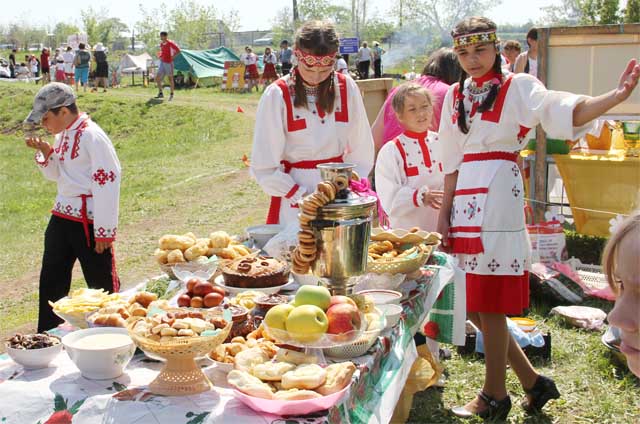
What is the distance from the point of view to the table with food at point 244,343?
6.20ft

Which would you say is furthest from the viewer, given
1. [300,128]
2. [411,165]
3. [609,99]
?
[411,165]

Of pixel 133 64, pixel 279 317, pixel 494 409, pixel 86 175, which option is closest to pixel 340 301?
pixel 279 317

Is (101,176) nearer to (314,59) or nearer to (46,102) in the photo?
(46,102)

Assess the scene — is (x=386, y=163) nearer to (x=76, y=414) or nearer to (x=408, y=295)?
(x=408, y=295)

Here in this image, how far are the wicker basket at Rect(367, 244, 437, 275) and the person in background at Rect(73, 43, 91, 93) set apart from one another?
2428 cm

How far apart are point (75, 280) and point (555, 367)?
15.0 feet

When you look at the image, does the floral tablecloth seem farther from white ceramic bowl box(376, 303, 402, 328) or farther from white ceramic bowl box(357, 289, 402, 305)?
white ceramic bowl box(357, 289, 402, 305)

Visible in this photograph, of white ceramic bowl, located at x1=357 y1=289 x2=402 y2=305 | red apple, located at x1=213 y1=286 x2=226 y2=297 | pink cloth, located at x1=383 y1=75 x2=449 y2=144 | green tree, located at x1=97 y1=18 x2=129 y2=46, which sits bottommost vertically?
white ceramic bowl, located at x1=357 y1=289 x2=402 y2=305

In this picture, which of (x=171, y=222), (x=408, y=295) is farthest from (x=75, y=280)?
(x=408, y=295)

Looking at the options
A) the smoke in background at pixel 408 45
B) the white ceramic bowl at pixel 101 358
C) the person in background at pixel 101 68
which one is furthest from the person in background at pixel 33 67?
the white ceramic bowl at pixel 101 358

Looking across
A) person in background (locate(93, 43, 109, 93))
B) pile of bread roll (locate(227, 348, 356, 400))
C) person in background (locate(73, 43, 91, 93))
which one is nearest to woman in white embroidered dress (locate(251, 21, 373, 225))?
pile of bread roll (locate(227, 348, 356, 400))

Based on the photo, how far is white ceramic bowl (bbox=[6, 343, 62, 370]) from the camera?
209 centimetres

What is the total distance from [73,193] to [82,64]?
76.8 feet

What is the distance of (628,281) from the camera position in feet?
4.17
